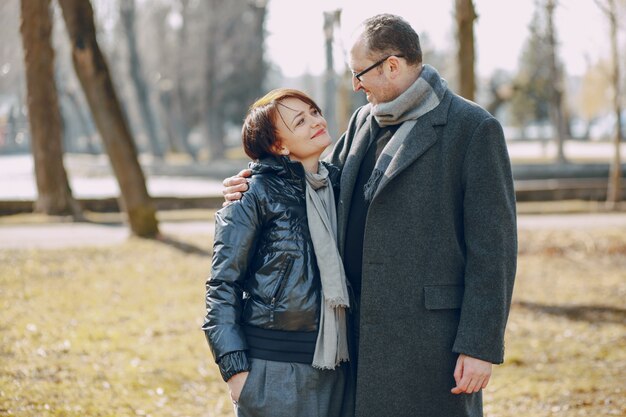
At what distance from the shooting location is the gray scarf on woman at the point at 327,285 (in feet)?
9.95

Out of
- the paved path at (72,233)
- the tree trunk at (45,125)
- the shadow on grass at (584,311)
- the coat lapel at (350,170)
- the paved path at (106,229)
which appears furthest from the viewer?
the tree trunk at (45,125)

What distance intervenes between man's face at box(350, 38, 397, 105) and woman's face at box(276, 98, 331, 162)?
238 mm

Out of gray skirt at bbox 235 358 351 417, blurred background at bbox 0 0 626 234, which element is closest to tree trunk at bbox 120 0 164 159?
blurred background at bbox 0 0 626 234

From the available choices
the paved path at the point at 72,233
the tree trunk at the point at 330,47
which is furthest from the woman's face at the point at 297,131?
the tree trunk at the point at 330,47

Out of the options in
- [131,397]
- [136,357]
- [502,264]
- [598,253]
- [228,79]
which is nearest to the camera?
[502,264]

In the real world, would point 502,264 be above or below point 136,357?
above

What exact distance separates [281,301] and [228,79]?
41.9m

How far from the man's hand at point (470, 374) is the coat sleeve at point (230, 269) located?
80 centimetres

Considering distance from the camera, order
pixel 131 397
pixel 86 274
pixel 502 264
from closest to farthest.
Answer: pixel 502 264 → pixel 131 397 → pixel 86 274

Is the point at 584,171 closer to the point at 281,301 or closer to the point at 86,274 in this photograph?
the point at 86,274

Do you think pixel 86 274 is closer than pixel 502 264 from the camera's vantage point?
No

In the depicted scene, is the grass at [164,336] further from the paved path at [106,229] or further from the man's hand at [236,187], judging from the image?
the man's hand at [236,187]

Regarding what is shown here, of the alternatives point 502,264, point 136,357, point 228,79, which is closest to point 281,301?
point 502,264

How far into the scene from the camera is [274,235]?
10.1ft
